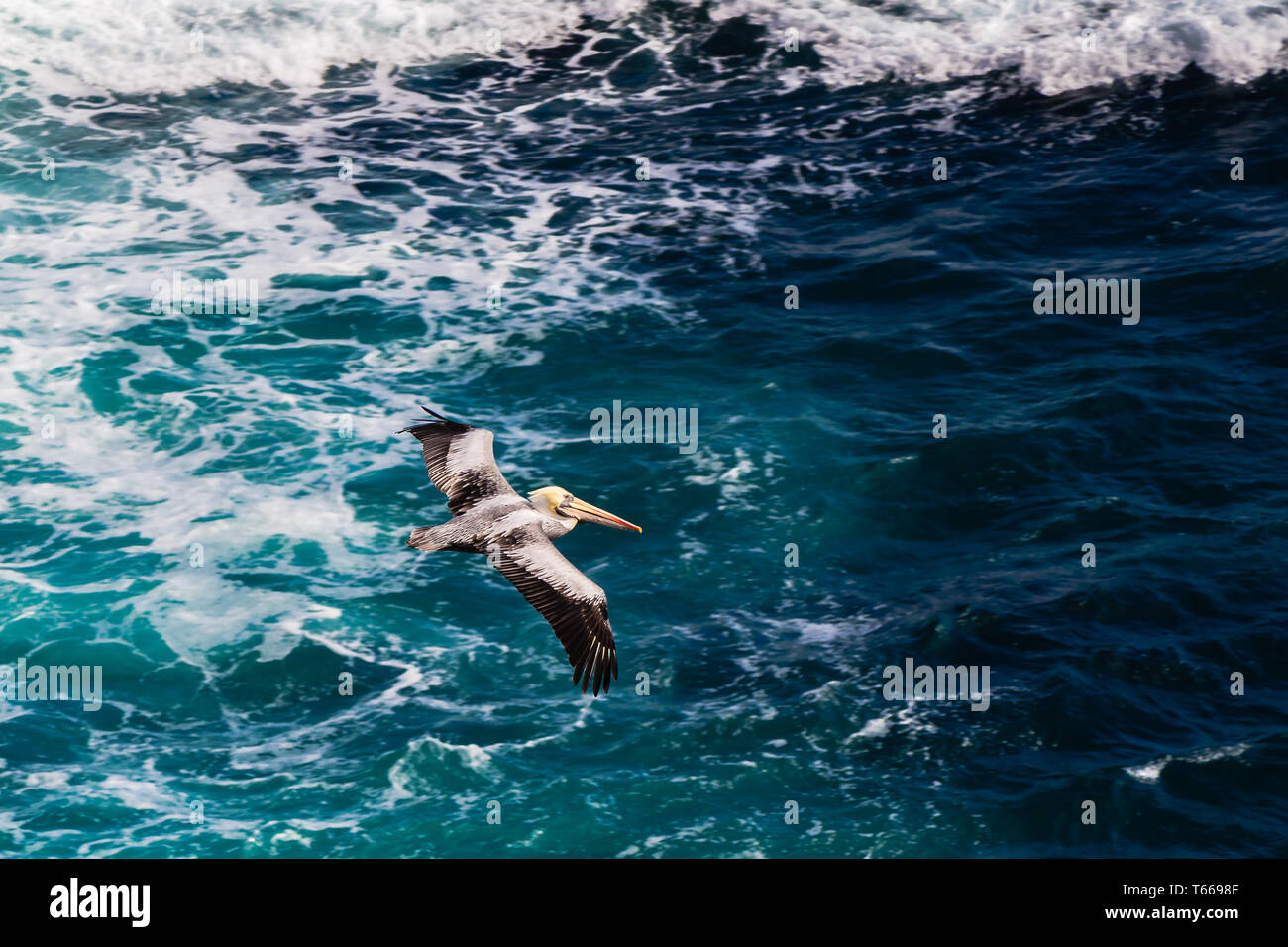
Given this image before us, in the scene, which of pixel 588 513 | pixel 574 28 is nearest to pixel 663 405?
pixel 588 513

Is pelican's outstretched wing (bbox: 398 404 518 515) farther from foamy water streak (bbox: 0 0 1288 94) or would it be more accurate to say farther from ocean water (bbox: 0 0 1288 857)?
foamy water streak (bbox: 0 0 1288 94)

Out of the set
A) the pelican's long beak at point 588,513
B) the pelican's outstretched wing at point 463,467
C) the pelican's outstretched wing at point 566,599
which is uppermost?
the pelican's outstretched wing at point 463,467

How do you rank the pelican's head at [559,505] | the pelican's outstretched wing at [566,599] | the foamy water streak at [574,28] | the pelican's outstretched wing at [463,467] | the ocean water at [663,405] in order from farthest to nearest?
the foamy water streak at [574,28]
the ocean water at [663,405]
the pelican's outstretched wing at [463,467]
the pelican's head at [559,505]
the pelican's outstretched wing at [566,599]

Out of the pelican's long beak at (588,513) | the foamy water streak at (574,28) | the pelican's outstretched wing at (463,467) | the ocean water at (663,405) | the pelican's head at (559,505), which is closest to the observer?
the pelican's long beak at (588,513)

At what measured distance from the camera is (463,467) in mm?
18094

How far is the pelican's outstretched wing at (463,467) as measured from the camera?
1788cm

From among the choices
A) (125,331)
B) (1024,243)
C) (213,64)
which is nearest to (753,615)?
(1024,243)

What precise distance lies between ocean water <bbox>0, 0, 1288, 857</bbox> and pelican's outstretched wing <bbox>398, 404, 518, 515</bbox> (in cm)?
521

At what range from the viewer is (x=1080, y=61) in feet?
127

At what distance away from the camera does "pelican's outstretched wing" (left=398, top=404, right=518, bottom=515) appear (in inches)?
704

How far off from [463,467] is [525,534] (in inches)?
63.0

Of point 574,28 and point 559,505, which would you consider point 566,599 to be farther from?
point 574,28

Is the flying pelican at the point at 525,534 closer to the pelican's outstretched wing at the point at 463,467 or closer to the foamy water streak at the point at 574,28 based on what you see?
the pelican's outstretched wing at the point at 463,467

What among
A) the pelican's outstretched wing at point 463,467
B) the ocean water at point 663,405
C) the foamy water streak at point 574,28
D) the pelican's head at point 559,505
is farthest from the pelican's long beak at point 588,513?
the foamy water streak at point 574,28
